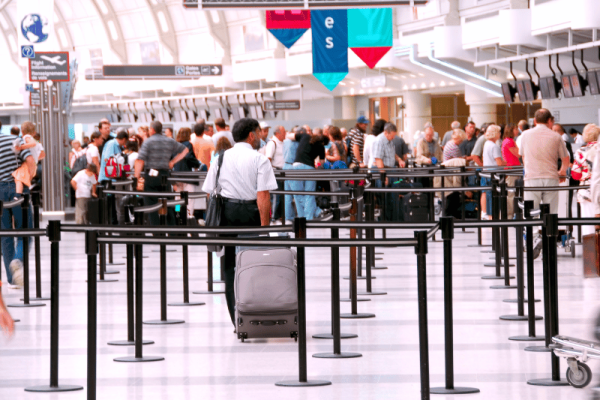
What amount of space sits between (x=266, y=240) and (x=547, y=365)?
211cm

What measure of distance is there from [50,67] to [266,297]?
14529 millimetres

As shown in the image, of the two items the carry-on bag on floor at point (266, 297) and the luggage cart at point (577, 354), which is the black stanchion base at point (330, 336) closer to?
the carry-on bag on floor at point (266, 297)

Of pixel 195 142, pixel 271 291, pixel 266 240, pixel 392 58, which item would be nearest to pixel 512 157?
pixel 195 142

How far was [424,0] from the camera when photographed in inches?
508

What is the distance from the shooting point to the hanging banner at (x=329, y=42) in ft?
56.8

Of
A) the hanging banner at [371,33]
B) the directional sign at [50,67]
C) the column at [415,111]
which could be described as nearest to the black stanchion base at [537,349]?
the hanging banner at [371,33]

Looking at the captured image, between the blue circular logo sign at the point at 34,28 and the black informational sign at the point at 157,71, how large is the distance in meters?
13.2

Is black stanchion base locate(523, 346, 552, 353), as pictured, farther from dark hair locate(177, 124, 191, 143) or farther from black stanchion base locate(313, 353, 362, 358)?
dark hair locate(177, 124, 191, 143)

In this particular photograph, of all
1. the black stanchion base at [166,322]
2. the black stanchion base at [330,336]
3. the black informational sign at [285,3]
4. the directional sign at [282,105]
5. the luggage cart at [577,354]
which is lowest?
the black stanchion base at [330,336]

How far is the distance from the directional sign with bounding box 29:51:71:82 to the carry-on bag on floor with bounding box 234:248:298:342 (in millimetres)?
14078

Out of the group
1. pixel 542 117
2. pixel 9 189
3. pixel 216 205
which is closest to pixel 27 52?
pixel 9 189

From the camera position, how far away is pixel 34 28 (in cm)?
1989

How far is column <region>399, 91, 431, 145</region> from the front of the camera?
110ft

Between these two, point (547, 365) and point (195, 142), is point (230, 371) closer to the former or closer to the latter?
point (547, 365)
